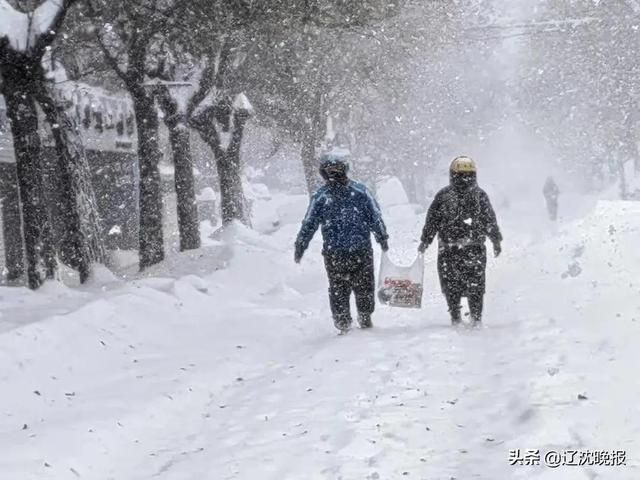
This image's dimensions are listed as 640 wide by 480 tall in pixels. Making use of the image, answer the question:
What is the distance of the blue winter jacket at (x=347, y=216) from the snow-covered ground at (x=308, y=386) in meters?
1.05

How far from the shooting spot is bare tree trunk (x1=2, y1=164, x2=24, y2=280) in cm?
2134

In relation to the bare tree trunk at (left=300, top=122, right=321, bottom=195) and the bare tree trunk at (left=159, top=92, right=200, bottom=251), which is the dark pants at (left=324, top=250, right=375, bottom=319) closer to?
the bare tree trunk at (left=159, top=92, right=200, bottom=251)

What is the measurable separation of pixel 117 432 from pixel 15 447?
2.54 ft

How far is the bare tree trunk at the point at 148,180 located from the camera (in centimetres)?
1655

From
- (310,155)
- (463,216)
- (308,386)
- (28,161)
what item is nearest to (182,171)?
(28,161)

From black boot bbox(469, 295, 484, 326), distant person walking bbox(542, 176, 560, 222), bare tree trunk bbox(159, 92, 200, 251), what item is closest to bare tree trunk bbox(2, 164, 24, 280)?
bare tree trunk bbox(159, 92, 200, 251)

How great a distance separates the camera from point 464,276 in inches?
364

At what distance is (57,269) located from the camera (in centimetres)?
1302

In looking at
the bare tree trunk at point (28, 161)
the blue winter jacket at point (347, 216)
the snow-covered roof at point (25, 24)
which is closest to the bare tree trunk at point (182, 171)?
the bare tree trunk at point (28, 161)

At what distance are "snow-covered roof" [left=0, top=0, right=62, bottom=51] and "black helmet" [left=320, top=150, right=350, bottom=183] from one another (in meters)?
5.07

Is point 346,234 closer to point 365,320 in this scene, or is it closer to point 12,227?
point 365,320

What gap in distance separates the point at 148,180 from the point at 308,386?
432 inches

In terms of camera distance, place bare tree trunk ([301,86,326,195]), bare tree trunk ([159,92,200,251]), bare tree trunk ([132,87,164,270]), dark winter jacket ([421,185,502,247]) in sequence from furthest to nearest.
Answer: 1. bare tree trunk ([301,86,326,195])
2. bare tree trunk ([159,92,200,251])
3. bare tree trunk ([132,87,164,270])
4. dark winter jacket ([421,185,502,247])

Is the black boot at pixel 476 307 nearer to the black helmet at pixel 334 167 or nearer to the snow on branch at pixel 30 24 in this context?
the black helmet at pixel 334 167
